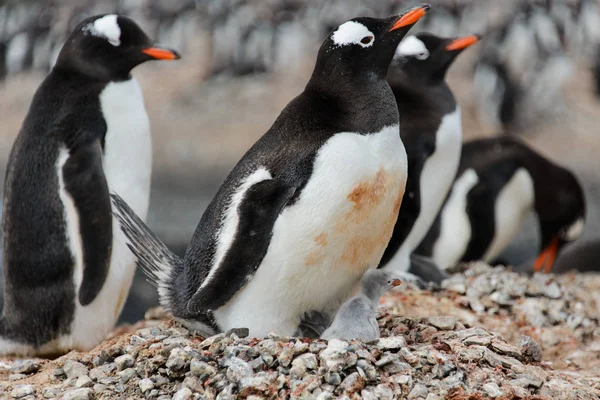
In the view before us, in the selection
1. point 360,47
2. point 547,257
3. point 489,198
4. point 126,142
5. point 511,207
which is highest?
point 360,47

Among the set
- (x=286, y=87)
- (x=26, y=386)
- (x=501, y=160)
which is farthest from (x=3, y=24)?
(x=26, y=386)

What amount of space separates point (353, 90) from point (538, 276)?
2.95 m

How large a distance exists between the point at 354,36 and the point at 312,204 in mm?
679

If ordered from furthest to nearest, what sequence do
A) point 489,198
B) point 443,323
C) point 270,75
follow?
point 270,75
point 489,198
point 443,323

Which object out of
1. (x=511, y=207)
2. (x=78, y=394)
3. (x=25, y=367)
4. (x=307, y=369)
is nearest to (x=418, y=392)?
(x=307, y=369)

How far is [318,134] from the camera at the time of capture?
3.69m

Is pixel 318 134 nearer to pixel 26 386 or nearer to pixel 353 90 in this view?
pixel 353 90

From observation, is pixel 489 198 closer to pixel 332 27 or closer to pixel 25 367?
pixel 25 367

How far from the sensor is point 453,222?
7.52 m

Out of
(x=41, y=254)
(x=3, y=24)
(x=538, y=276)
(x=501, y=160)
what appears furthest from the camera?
(x=3, y=24)

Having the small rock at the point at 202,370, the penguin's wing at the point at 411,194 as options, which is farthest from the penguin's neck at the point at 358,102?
the penguin's wing at the point at 411,194

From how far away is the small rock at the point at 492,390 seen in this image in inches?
133

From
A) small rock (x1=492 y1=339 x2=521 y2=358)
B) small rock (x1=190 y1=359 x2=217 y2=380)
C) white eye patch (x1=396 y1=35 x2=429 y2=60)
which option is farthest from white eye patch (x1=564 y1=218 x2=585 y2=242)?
small rock (x1=190 y1=359 x2=217 y2=380)

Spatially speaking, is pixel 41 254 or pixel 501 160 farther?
pixel 501 160
